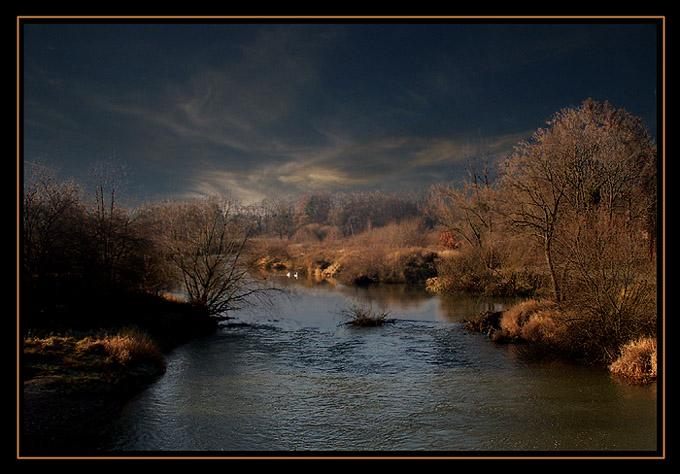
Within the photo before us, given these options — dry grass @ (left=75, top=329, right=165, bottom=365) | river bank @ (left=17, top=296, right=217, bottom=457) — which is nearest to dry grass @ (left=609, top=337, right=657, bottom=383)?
river bank @ (left=17, top=296, right=217, bottom=457)

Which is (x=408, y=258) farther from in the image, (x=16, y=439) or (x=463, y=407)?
(x=16, y=439)

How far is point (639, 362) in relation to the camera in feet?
43.4

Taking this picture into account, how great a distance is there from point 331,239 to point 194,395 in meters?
57.7

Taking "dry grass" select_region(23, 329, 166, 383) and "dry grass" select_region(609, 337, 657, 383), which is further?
"dry grass" select_region(609, 337, 657, 383)

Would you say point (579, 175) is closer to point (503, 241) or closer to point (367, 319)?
point (503, 241)

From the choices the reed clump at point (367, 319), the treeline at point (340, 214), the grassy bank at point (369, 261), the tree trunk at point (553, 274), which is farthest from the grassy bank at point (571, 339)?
the treeline at point (340, 214)

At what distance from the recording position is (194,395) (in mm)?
12797

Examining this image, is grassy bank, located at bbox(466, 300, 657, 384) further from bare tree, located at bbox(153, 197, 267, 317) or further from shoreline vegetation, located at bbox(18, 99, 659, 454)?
bare tree, located at bbox(153, 197, 267, 317)

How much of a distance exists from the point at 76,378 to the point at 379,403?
304 inches

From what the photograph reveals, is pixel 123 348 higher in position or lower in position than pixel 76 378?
higher

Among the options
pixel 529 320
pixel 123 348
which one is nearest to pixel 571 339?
pixel 529 320

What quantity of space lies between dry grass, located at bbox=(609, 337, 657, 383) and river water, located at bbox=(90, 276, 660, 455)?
1.50 feet

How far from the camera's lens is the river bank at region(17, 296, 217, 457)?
9570 millimetres
